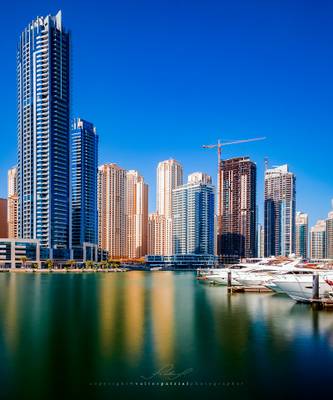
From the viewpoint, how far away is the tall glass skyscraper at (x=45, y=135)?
178625 mm

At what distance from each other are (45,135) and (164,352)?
6287 inches

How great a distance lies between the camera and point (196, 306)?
55906mm

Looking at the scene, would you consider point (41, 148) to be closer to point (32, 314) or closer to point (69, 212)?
point (69, 212)

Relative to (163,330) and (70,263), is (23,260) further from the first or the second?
(163,330)

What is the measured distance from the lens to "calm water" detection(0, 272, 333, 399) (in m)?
23.4

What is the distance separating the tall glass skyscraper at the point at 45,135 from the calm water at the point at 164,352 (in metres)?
131

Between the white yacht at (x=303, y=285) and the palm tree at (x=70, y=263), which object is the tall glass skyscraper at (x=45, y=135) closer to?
the palm tree at (x=70, y=263)

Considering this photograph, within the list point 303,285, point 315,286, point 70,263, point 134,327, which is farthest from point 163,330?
point 70,263

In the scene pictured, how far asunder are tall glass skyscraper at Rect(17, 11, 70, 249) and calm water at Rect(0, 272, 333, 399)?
130702 millimetres

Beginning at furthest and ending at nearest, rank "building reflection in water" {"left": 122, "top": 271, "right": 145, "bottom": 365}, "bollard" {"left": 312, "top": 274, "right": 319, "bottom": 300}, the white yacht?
the white yacht, "bollard" {"left": 312, "top": 274, "right": 319, "bottom": 300}, "building reflection in water" {"left": 122, "top": 271, "right": 145, "bottom": 365}

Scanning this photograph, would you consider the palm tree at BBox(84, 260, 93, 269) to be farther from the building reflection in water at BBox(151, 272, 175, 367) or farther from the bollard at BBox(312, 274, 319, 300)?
the bollard at BBox(312, 274, 319, 300)

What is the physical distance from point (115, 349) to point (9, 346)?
25.0ft

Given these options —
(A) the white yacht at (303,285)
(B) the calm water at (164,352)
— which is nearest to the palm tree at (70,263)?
(B) the calm water at (164,352)

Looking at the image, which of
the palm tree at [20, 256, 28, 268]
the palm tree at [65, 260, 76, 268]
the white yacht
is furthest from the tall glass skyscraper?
the white yacht
